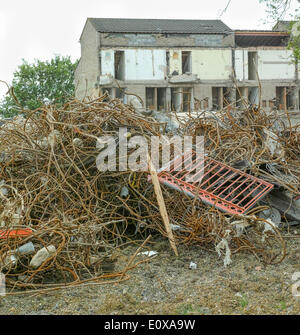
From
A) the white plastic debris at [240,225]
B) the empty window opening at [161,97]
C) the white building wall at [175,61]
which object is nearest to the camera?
the white plastic debris at [240,225]

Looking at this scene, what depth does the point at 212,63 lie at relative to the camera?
28.1m

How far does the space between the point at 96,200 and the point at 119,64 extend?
24.7 metres

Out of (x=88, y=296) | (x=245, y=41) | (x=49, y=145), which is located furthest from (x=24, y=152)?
(x=245, y=41)

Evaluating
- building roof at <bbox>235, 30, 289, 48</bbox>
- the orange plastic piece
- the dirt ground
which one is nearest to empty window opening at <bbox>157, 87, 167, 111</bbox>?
building roof at <bbox>235, 30, 289, 48</bbox>

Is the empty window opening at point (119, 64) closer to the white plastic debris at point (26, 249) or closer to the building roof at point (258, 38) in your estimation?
the building roof at point (258, 38)

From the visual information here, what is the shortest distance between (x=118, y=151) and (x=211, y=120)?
1489 millimetres

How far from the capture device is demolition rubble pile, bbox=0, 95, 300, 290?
3260mm

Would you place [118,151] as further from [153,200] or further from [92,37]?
[92,37]

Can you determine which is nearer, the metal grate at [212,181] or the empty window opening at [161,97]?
the metal grate at [212,181]

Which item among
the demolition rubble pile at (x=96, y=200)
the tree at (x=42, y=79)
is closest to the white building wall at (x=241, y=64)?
the tree at (x=42, y=79)

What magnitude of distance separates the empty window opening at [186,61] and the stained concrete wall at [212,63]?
30 cm

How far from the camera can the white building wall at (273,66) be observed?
28.8 meters

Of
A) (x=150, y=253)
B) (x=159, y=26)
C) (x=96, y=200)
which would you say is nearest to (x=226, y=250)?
(x=150, y=253)

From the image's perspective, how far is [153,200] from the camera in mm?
4316
